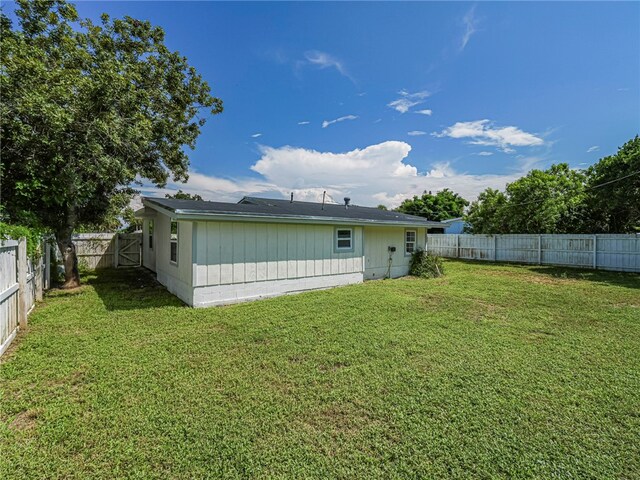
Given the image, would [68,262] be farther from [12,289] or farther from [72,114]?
[12,289]

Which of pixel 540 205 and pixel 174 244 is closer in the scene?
pixel 174 244

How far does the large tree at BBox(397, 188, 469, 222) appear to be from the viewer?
1297 inches

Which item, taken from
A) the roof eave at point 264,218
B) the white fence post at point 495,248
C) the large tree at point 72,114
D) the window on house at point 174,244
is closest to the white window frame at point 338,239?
the roof eave at point 264,218

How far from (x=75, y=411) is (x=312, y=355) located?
2.64 m

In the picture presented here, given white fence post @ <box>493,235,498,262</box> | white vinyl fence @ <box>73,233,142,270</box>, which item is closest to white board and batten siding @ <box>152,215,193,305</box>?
white vinyl fence @ <box>73,233,142,270</box>

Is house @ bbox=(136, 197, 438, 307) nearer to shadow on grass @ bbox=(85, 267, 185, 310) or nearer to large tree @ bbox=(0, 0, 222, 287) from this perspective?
shadow on grass @ bbox=(85, 267, 185, 310)

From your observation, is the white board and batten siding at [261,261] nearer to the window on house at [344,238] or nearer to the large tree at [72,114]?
the window on house at [344,238]

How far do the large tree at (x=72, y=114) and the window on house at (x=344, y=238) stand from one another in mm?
6591

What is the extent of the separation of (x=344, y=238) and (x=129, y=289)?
683 centimetres

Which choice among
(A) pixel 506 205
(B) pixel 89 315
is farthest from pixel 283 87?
(A) pixel 506 205

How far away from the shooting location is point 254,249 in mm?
7621

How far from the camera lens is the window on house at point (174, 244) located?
807 centimetres

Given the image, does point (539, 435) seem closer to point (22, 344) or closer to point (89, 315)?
point (22, 344)

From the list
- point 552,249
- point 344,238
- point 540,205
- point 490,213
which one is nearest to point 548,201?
Answer: point 540,205
